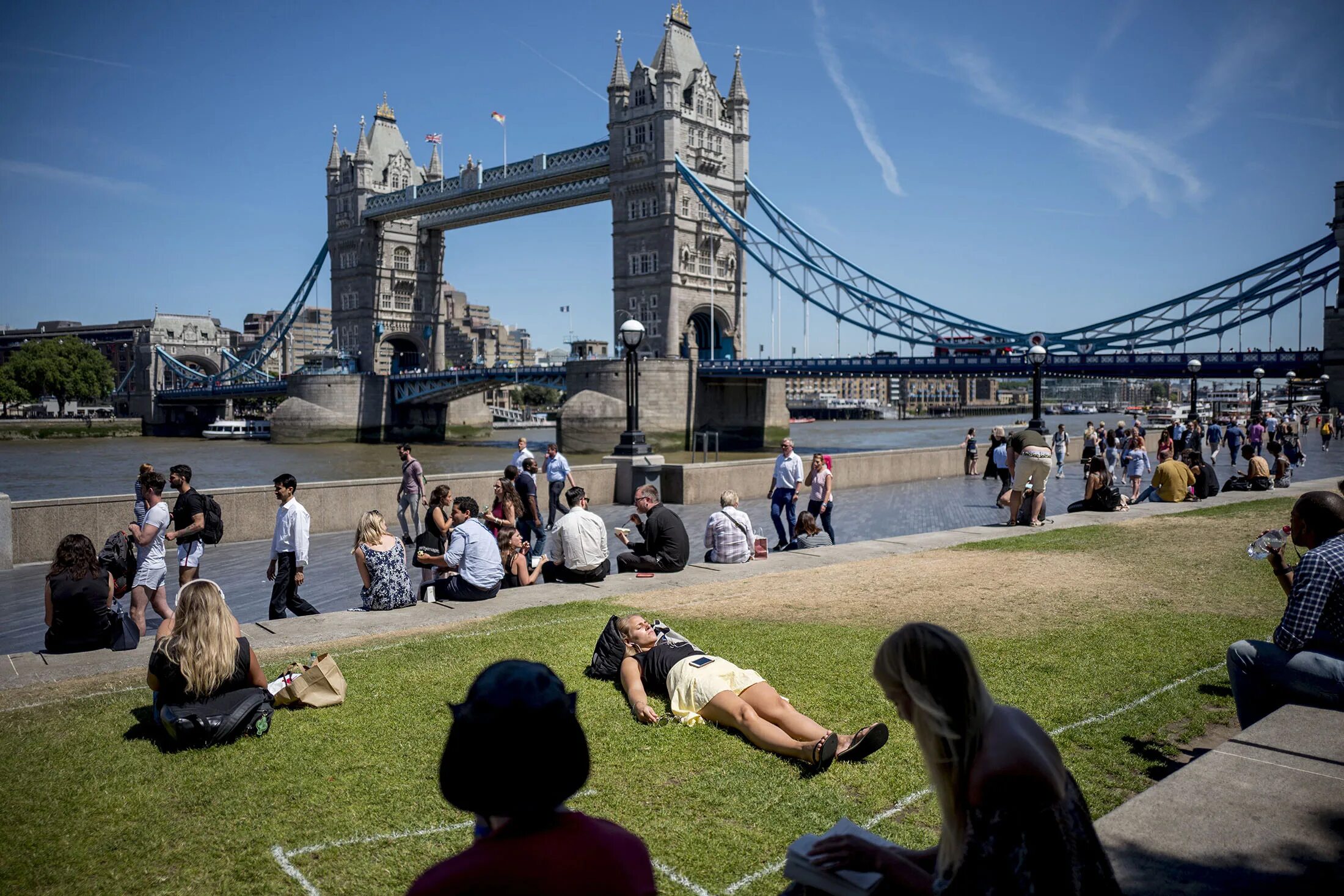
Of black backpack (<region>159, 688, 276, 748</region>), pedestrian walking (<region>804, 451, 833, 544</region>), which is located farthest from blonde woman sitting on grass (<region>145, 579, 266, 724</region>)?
pedestrian walking (<region>804, 451, 833, 544</region>)

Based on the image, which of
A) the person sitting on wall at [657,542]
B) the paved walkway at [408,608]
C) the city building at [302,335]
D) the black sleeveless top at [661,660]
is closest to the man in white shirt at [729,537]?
the paved walkway at [408,608]

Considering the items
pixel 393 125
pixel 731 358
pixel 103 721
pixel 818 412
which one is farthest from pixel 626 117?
pixel 818 412

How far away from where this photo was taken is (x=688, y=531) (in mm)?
14344

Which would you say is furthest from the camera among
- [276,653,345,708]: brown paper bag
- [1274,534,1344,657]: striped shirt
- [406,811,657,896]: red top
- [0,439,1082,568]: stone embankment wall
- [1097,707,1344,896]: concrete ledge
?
[0,439,1082,568]: stone embankment wall

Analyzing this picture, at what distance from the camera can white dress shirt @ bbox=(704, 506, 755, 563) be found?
10156mm

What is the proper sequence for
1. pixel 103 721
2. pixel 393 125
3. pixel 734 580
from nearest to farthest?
pixel 103 721
pixel 734 580
pixel 393 125

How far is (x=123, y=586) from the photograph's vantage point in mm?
7652

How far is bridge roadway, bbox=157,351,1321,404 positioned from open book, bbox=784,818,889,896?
44.2m

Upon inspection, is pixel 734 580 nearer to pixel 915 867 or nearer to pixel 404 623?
pixel 404 623

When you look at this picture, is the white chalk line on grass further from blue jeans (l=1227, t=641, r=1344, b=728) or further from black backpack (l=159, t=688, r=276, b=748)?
black backpack (l=159, t=688, r=276, b=748)

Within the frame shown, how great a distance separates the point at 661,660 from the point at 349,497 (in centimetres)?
1052

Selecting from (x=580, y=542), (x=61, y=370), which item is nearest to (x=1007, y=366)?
(x=580, y=542)

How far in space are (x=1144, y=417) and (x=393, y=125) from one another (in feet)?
231

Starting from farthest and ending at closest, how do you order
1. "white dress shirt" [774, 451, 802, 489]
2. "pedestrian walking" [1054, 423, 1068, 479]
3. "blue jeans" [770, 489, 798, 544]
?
"pedestrian walking" [1054, 423, 1068, 479]
"white dress shirt" [774, 451, 802, 489]
"blue jeans" [770, 489, 798, 544]
